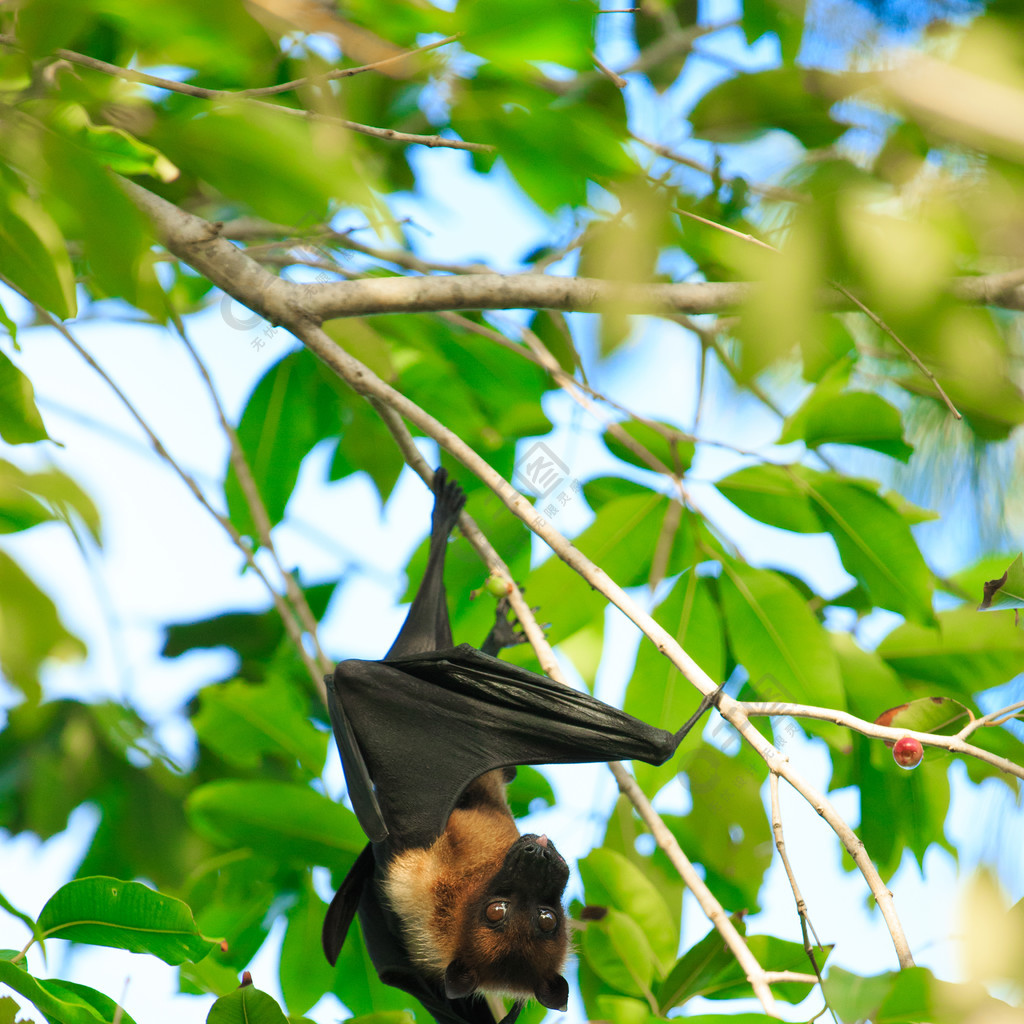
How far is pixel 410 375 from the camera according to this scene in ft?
15.0

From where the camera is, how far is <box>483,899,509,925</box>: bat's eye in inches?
132

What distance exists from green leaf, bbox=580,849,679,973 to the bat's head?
17cm

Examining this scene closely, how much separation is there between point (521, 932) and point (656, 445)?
200cm

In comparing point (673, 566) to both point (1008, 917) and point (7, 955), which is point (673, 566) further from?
point (7, 955)

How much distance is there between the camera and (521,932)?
3.39 meters

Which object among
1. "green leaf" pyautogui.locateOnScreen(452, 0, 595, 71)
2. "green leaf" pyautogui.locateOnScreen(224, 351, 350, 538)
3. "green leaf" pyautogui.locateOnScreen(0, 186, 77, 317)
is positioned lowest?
"green leaf" pyautogui.locateOnScreen(0, 186, 77, 317)

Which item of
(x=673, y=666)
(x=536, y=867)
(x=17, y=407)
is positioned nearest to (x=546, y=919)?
(x=536, y=867)

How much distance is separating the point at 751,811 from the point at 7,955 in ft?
9.27

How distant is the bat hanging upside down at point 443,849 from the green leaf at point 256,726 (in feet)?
2.31

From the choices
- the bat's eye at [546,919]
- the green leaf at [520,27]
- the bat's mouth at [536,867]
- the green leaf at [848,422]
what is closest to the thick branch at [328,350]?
the bat's mouth at [536,867]

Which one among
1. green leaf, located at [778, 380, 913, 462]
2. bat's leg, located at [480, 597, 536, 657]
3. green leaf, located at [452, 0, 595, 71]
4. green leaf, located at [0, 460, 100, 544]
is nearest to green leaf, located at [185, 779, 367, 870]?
bat's leg, located at [480, 597, 536, 657]

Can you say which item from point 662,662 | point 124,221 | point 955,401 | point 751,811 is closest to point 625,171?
point 124,221

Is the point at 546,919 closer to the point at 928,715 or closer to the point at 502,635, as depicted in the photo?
the point at 502,635

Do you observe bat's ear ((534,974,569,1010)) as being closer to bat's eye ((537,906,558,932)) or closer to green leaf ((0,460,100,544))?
bat's eye ((537,906,558,932))
